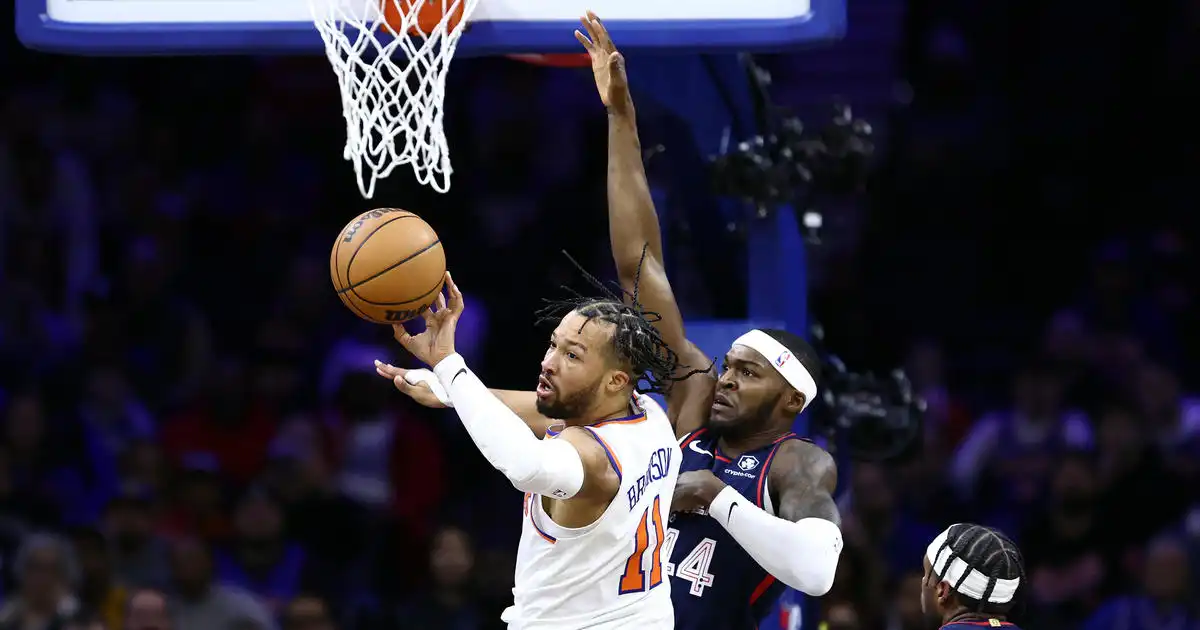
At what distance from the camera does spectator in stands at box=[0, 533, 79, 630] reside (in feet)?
25.6

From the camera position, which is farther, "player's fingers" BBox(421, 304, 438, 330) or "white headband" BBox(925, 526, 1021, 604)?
"white headband" BBox(925, 526, 1021, 604)

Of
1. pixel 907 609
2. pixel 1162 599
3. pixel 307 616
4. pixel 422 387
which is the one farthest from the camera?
pixel 1162 599

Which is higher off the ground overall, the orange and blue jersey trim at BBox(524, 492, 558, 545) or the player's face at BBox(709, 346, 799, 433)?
the orange and blue jersey trim at BBox(524, 492, 558, 545)

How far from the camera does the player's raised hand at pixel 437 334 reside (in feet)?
13.4

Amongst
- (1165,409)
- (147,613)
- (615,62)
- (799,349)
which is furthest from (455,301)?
(1165,409)

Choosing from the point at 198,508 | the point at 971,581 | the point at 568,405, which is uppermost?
the point at 568,405

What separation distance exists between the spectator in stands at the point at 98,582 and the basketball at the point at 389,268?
4.15 metres

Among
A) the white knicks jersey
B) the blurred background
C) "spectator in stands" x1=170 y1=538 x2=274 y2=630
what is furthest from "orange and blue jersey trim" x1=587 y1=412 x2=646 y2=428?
"spectator in stands" x1=170 y1=538 x2=274 y2=630

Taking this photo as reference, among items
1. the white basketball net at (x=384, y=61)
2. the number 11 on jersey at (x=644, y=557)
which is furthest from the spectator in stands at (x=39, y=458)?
the number 11 on jersey at (x=644, y=557)

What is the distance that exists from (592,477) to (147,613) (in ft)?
13.0

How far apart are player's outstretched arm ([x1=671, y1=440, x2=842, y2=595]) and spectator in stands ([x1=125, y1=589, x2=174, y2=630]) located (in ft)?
11.3

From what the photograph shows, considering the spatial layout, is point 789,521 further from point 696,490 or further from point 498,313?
point 498,313

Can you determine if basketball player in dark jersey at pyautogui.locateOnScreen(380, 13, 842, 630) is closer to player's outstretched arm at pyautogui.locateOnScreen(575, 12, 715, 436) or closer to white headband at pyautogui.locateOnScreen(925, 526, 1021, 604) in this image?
player's outstretched arm at pyautogui.locateOnScreen(575, 12, 715, 436)

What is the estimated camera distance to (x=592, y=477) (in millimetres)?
4082
